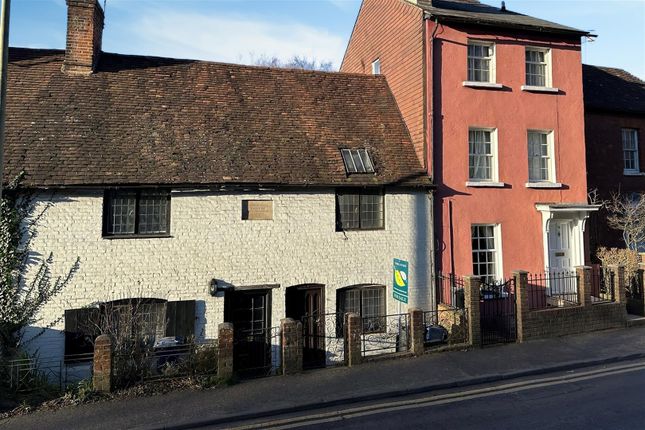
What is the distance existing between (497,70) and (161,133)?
36.0ft

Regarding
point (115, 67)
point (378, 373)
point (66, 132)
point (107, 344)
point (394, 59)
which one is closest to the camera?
point (107, 344)

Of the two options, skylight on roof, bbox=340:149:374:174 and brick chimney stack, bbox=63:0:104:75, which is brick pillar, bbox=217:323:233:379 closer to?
skylight on roof, bbox=340:149:374:174

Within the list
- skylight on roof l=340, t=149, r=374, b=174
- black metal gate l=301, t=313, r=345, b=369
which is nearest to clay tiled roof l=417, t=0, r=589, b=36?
skylight on roof l=340, t=149, r=374, b=174

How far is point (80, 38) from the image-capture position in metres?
13.3

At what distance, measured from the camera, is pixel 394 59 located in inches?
625

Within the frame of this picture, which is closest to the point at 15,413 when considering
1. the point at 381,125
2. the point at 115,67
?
the point at 115,67

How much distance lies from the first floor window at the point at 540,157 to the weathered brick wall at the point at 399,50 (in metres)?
4.18

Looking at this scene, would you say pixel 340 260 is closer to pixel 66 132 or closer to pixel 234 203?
pixel 234 203

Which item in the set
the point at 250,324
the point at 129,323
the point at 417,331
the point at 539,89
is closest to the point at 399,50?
the point at 539,89

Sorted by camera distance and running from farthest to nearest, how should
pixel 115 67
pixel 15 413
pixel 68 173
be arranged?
pixel 115 67, pixel 68 173, pixel 15 413

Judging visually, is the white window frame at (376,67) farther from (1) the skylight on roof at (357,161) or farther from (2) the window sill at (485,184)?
(2) the window sill at (485,184)

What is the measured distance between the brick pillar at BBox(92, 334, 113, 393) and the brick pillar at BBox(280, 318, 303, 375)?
3.53 m

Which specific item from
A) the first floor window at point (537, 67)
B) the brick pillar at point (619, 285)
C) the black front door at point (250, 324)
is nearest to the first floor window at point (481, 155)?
the first floor window at point (537, 67)

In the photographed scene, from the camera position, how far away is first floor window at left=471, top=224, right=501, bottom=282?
14.0 meters
